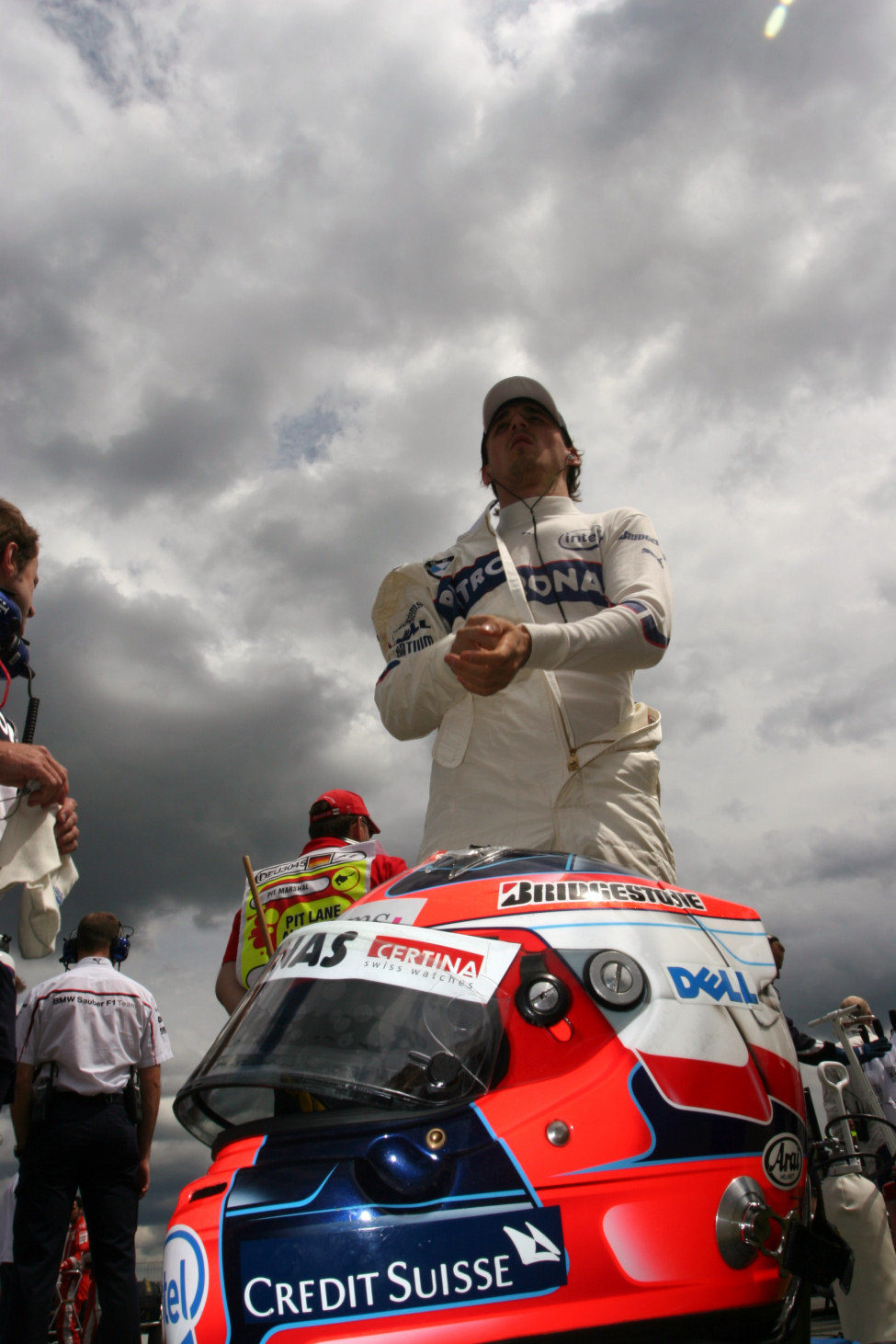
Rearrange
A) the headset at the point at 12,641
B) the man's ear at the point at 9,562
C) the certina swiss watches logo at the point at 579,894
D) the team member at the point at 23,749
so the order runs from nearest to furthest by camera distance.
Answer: the certina swiss watches logo at the point at 579,894 < the team member at the point at 23,749 < the headset at the point at 12,641 < the man's ear at the point at 9,562

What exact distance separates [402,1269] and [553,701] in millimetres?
1378

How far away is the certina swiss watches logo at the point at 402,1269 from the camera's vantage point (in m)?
1.36

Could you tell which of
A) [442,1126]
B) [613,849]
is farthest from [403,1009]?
[613,849]

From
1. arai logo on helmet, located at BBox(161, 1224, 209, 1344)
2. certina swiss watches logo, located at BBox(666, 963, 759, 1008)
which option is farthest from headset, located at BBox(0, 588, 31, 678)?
certina swiss watches logo, located at BBox(666, 963, 759, 1008)

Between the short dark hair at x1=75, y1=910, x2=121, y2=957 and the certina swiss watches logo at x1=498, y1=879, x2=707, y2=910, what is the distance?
3.75m

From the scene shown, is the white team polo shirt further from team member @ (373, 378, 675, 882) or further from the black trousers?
team member @ (373, 378, 675, 882)

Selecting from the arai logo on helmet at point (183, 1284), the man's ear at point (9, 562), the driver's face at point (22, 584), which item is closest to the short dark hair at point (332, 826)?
the driver's face at point (22, 584)

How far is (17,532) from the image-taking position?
10.1 ft

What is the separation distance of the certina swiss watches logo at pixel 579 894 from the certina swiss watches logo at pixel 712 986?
0.49 ft

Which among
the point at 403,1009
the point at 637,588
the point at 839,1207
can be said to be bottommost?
the point at 839,1207

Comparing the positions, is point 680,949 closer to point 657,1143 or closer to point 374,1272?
point 657,1143

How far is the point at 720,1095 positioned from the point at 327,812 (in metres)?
2.33

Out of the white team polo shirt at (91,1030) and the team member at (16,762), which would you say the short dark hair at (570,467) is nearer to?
the team member at (16,762)

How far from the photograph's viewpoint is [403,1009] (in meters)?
1.60
